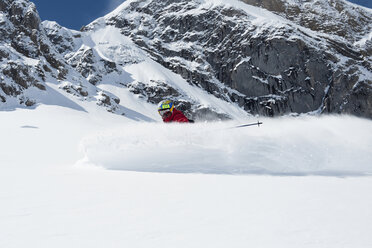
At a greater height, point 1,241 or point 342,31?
point 342,31

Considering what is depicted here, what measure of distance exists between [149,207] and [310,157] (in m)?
5.00

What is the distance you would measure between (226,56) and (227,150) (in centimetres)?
9296

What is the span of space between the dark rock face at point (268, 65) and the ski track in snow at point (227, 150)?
8123 cm

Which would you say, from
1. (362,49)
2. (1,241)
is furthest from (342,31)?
(1,241)

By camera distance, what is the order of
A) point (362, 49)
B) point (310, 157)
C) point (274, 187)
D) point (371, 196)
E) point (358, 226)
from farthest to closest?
point (362, 49) → point (310, 157) → point (274, 187) → point (371, 196) → point (358, 226)

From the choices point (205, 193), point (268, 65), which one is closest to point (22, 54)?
point (205, 193)

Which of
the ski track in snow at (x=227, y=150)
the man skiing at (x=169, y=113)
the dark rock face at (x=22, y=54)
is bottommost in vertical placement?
the ski track in snow at (x=227, y=150)

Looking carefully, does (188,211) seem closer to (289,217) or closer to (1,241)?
(289,217)

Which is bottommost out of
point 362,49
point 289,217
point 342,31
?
point 289,217

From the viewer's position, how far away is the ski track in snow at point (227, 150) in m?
6.75

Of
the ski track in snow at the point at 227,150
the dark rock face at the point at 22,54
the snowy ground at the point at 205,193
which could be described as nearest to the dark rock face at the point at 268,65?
the dark rock face at the point at 22,54

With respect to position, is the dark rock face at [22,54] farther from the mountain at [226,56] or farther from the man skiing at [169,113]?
the man skiing at [169,113]

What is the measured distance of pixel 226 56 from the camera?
96312 mm

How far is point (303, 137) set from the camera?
7.39 meters
